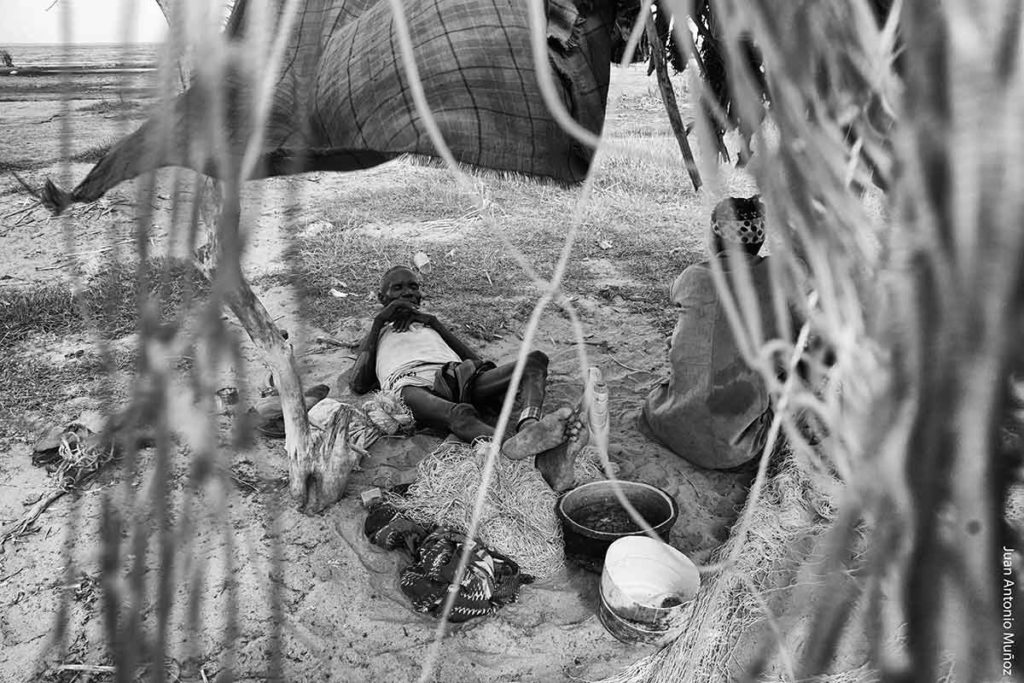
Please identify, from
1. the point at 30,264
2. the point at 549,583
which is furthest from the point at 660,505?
the point at 30,264

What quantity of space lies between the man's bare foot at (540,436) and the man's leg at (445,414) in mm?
361

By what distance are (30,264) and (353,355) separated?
9.74ft

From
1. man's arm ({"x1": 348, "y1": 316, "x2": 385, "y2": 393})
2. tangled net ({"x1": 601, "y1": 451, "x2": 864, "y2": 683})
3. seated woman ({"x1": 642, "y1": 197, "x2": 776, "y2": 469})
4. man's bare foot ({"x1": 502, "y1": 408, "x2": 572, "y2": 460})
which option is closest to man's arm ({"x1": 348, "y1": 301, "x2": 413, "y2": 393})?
man's arm ({"x1": 348, "y1": 316, "x2": 385, "y2": 393})

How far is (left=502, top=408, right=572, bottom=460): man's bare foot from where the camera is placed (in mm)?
2539

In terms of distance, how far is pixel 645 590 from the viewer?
213 cm

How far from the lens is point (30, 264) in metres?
5.26

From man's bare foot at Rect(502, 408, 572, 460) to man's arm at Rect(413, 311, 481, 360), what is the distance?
124cm

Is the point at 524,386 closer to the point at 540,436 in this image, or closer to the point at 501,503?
the point at 540,436

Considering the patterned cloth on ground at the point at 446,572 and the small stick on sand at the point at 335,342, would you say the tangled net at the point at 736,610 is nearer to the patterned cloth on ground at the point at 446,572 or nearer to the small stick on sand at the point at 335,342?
the patterned cloth on ground at the point at 446,572

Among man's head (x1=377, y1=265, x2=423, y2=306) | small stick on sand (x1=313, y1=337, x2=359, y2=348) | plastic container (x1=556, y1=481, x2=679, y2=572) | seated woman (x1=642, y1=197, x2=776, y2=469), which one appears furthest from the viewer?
small stick on sand (x1=313, y1=337, x2=359, y2=348)

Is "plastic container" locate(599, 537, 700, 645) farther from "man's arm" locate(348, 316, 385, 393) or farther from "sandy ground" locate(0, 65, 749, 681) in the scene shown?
"man's arm" locate(348, 316, 385, 393)

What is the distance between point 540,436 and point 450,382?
95 cm

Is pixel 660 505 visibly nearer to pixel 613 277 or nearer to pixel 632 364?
pixel 632 364

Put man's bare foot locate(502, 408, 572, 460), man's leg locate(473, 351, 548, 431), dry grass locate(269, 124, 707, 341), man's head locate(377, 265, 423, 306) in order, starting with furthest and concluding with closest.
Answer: dry grass locate(269, 124, 707, 341) → man's head locate(377, 265, 423, 306) → man's leg locate(473, 351, 548, 431) → man's bare foot locate(502, 408, 572, 460)
